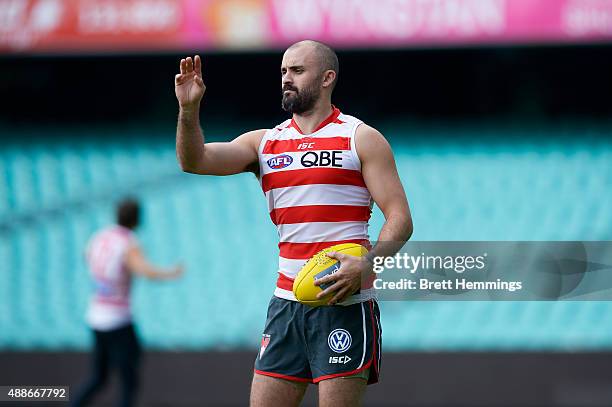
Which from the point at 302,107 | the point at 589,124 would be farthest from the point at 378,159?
the point at 589,124

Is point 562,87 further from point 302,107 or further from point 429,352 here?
point 302,107

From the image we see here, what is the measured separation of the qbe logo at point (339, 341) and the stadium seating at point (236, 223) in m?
5.69

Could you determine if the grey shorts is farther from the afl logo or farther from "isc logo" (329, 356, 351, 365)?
the afl logo

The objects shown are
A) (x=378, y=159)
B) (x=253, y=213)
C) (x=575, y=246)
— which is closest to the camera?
(x=378, y=159)

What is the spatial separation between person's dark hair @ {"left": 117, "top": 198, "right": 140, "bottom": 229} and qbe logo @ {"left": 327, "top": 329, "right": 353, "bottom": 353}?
4.03 m

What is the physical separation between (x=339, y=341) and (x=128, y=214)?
405 centimetres

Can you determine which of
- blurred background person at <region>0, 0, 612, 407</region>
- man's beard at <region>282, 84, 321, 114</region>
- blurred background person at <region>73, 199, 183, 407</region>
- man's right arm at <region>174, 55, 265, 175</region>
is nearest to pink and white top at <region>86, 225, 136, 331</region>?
blurred background person at <region>73, 199, 183, 407</region>

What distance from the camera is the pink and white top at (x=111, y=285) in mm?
8375

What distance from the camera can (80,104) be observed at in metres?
11.4

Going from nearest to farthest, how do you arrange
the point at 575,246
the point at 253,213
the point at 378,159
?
the point at 378,159 < the point at 575,246 < the point at 253,213

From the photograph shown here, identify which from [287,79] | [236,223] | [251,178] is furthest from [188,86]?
[236,223]

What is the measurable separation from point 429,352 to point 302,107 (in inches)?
229

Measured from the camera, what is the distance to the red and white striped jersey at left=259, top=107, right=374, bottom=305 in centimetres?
496

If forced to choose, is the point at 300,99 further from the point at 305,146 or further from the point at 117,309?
the point at 117,309
